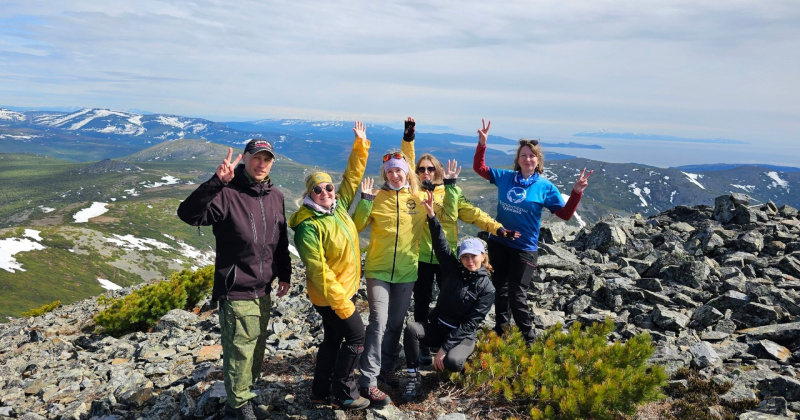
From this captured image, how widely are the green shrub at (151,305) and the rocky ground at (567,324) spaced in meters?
0.66

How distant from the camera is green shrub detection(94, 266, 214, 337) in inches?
562

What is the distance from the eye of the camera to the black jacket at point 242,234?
19.5 feet

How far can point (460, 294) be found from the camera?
7.38 m

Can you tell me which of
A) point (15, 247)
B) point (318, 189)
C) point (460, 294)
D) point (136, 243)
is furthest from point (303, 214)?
point (136, 243)

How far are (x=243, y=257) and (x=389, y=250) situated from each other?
2.25m

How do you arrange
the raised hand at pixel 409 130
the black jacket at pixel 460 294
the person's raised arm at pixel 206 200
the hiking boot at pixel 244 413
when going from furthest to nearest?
the raised hand at pixel 409 130, the black jacket at pixel 460 294, the hiking boot at pixel 244 413, the person's raised arm at pixel 206 200

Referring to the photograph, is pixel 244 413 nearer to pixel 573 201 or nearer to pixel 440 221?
pixel 440 221

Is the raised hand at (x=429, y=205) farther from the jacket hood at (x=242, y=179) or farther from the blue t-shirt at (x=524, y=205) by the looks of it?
the jacket hood at (x=242, y=179)

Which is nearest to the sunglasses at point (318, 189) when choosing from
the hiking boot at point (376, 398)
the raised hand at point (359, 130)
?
the raised hand at point (359, 130)

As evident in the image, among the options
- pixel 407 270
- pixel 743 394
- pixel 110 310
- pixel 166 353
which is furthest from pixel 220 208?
pixel 110 310

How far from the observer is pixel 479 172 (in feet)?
32.7

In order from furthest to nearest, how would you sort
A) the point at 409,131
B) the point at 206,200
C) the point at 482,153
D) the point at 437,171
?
the point at 482,153
the point at 409,131
the point at 437,171
the point at 206,200

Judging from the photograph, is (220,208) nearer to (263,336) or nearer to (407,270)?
(263,336)

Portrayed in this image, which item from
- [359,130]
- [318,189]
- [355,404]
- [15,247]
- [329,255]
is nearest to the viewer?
[318,189]
